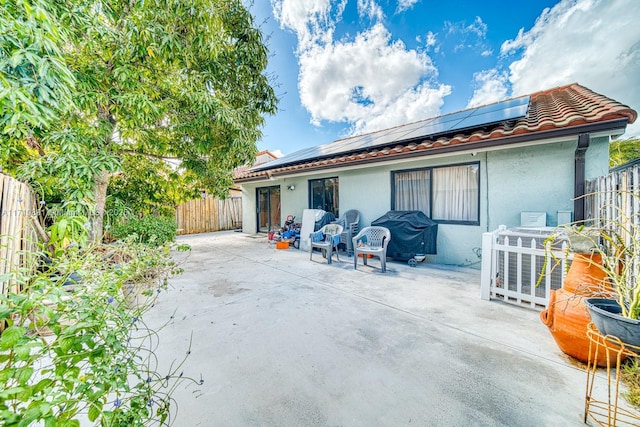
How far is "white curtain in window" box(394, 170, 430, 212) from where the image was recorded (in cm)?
614

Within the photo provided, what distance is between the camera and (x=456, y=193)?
568 cm

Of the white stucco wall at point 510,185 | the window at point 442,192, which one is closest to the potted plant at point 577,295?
the white stucco wall at point 510,185

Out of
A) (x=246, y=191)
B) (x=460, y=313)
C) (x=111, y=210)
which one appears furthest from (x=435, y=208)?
(x=246, y=191)

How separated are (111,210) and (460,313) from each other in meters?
5.94

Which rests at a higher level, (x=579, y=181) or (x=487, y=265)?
(x=579, y=181)

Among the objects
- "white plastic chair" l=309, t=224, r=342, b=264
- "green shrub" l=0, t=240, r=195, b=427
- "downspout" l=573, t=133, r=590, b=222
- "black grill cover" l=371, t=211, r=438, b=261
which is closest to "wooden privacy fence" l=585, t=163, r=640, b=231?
"downspout" l=573, t=133, r=590, b=222

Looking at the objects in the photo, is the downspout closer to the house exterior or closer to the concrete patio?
the house exterior

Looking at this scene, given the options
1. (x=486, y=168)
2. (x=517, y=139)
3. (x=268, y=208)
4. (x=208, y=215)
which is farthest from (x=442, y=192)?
(x=208, y=215)

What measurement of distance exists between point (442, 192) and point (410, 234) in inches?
52.6

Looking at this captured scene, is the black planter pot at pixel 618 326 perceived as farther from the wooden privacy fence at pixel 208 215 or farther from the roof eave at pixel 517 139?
the wooden privacy fence at pixel 208 215

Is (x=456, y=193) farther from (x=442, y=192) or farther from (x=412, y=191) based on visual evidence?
(x=412, y=191)

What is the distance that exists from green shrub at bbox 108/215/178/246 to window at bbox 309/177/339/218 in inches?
190

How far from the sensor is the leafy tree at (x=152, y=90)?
2855 millimetres

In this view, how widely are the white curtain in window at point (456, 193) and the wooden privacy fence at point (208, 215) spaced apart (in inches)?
386
